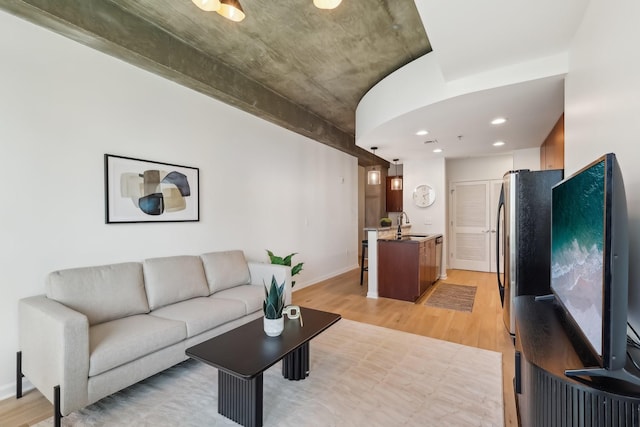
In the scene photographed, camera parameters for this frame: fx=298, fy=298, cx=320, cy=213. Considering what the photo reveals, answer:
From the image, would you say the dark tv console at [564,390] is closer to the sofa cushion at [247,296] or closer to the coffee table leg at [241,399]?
the coffee table leg at [241,399]

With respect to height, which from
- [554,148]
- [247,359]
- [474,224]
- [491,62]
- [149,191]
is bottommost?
[247,359]

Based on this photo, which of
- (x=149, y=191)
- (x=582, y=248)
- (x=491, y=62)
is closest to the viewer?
(x=582, y=248)

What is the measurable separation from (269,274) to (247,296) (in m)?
0.49

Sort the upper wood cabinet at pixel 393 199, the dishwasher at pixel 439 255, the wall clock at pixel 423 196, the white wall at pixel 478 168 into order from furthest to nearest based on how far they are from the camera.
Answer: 1. the upper wood cabinet at pixel 393 199
2. the white wall at pixel 478 168
3. the wall clock at pixel 423 196
4. the dishwasher at pixel 439 255

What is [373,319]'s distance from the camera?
3.61 metres

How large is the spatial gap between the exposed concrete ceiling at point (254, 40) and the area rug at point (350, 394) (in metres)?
2.78

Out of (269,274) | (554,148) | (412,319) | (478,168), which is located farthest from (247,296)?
(478,168)

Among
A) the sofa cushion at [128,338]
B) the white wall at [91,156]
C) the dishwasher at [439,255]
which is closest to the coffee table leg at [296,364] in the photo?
the sofa cushion at [128,338]

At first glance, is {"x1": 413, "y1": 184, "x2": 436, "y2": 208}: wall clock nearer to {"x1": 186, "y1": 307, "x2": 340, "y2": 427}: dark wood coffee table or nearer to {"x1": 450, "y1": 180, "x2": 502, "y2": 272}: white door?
{"x1": 450, "y1": 180, "x2": 502, "y2": 272}: white door

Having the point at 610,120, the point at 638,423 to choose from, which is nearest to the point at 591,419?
the point at 638,423

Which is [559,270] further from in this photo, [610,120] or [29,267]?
[29,267]

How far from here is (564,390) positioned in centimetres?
96

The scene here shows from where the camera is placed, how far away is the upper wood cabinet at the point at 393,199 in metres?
8.16

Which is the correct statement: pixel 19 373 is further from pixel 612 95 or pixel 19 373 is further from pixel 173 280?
pixel 612 95
